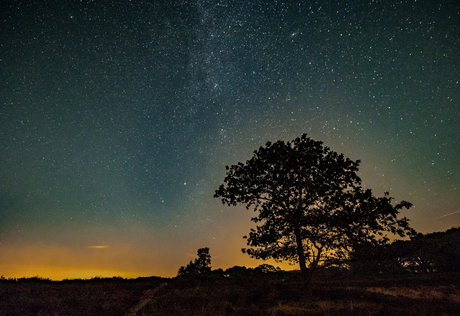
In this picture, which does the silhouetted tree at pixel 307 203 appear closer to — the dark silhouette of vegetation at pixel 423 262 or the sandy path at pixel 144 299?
the sandy path at pixel 144 299

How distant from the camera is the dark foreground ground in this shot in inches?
493

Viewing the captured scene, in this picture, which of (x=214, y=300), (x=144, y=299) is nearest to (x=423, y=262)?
(x=214, y=300)

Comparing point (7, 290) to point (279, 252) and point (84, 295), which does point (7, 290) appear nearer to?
point (84, 295)

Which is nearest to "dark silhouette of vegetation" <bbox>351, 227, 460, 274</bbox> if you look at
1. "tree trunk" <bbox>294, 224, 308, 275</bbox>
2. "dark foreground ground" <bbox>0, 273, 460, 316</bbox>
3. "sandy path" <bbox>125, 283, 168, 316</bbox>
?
"dark foreground ground" <bbox>0, 273, 460, 316</bbox>

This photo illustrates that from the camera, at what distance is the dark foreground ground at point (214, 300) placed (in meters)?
12.5

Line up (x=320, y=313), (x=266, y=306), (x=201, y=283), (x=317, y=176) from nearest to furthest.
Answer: (x=320, y=313), (x=266, y=306), (x=317, y=176), (x=201, y=283)

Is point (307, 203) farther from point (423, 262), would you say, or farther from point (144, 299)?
point (423, 262)

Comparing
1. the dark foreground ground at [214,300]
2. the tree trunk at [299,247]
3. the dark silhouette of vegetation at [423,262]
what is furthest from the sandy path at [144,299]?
the dark silhouette of vegetation at [423,262]

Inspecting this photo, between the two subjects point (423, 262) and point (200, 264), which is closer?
point (423, 262)

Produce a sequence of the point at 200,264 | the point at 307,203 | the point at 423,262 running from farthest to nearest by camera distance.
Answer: the point at 200,264 → the point at 423,262 → the point at 307,203

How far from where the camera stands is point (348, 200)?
1433 centimetres

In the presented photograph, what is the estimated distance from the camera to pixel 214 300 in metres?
15.4

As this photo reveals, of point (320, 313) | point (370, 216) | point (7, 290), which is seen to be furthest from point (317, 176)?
point (7, 290)

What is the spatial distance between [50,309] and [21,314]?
1.25 m
